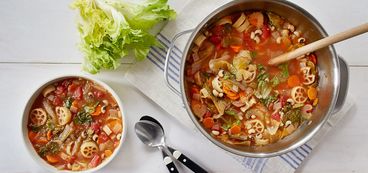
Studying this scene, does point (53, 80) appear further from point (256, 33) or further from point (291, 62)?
point (291, 62)

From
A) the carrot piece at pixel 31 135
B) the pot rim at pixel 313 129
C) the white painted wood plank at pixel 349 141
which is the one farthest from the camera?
the white painted wood plank at pixel 349 141

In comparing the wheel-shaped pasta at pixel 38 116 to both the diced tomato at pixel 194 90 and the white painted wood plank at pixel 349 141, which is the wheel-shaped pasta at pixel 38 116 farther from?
the white painted wood plank at pixel 349 141

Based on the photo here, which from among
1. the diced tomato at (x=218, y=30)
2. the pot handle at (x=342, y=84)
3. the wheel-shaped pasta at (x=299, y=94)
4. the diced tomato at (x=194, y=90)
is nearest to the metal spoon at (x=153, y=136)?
the diced tomato at (x=194, y=90)

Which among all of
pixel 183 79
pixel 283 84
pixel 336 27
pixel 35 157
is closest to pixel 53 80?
pixel 35 157

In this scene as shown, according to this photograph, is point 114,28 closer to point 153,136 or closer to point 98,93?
point 98,93

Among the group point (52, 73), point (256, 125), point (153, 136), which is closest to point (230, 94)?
point (256, 125)

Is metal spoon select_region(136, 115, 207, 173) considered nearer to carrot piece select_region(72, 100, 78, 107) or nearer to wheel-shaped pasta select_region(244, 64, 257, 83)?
carrot piece select_region(72, 100, 78, 107)

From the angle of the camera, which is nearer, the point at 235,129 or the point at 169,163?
the point at 235,129

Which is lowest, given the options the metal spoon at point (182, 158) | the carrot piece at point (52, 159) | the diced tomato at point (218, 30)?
the carrot piece at point (52, 159)

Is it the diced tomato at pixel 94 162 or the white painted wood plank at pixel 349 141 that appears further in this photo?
the white painted wood plank at pixel 349 141
